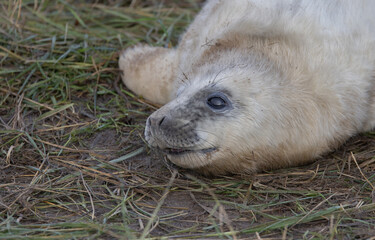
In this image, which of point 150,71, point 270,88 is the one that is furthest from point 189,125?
point 150,71

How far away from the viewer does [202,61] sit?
358 centimetres

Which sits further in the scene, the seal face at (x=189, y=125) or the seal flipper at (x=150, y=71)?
the seal flipper at (x=150, y=71)

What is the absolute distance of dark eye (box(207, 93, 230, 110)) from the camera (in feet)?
10.2

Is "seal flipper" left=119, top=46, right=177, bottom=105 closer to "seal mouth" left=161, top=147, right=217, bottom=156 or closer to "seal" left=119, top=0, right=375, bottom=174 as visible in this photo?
"seal" left=119, top=0, right=375, bottom=174

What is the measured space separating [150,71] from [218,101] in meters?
1.38

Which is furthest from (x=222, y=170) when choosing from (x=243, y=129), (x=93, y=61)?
(x=93, y=61)

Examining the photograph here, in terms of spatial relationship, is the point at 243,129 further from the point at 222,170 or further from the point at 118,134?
the point at 118,134

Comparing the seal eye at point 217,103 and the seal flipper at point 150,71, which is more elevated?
the seal eye at point 217,103

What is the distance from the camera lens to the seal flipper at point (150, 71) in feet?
14.0

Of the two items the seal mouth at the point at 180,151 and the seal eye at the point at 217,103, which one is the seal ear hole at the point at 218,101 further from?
the seal mouth at the point at 180,151

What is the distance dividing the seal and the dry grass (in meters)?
0.19

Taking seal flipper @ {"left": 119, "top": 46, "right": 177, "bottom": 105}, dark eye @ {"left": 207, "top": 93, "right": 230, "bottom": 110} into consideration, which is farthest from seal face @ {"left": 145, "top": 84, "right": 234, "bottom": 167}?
seal flipper @ {"left": 119, "top": 46, "right": 177, "bottom": 105}

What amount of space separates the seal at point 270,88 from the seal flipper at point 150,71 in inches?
13.6

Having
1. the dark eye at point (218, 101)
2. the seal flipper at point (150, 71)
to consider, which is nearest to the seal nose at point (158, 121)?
the dark eye at point (218, 101)
